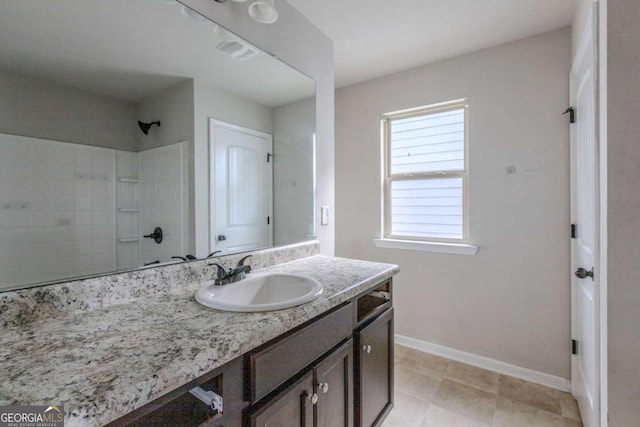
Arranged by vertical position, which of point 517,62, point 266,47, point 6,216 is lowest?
point 6,216

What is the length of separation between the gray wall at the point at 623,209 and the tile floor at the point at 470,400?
2.71 ft

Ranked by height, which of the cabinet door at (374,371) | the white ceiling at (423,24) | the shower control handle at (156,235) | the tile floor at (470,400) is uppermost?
the white ceiling at (423,24)

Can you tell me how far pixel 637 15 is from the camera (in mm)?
1030

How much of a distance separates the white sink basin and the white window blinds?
5.18 feet

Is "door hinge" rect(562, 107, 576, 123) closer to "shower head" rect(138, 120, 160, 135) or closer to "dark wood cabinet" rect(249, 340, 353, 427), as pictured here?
"dark wood cabinet" rect(249, 340, 353, 427)

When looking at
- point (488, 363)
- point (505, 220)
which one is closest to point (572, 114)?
point (505, 220)

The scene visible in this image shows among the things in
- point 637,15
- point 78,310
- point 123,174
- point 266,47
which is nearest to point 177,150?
point 123,174

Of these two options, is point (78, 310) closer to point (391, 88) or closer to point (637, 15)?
point (637, 15)

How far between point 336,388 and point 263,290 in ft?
1.72

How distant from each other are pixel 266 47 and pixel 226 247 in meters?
1.11

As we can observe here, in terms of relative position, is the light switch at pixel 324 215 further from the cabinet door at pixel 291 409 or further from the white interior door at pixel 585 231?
the white interior door at pixel 585 231

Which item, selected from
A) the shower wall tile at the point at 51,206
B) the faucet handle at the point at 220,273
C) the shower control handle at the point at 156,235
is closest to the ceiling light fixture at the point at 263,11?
the shower wall tile at the point at 51,206

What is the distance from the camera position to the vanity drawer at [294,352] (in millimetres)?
841

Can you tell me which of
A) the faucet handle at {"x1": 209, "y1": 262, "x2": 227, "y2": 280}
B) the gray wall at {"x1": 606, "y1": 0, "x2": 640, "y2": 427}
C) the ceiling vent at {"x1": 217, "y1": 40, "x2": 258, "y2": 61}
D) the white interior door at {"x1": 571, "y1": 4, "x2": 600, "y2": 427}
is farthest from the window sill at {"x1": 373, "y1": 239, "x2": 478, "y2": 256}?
the ceiling vent at {"x1": 217, "y1": 40, "x2": 258, "y2": 61}
